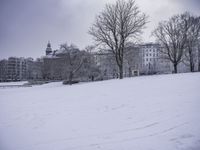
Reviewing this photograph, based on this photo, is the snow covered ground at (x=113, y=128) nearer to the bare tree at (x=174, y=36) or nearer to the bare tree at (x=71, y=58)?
the bare tree at (x=174, y=36)

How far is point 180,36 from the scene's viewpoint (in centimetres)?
4156

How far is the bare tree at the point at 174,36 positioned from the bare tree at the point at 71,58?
19270 millimetres

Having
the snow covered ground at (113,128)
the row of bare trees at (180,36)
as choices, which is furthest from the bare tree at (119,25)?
the snow covered ground at (113,128)

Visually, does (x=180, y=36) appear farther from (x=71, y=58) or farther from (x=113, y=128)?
(x=113, y=128)

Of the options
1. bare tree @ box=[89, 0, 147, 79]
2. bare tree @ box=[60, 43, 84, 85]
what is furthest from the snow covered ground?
bare tree @ box=[60, 43, 84, 85]

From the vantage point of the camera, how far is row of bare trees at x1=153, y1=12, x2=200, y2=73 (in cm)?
3940

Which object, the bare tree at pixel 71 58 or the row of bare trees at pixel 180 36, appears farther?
the bare tree at pixel 71 58

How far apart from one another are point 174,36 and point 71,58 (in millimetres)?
24968

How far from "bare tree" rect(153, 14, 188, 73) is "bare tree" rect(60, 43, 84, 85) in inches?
759

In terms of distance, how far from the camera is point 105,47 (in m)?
37.1

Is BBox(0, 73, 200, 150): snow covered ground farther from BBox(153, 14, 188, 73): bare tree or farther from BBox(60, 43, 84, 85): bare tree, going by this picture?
BBox(60, 43, 84, 85): bare tree

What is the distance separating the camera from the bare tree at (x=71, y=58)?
49.9 m

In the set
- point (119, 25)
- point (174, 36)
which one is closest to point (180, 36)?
point (174, 36)

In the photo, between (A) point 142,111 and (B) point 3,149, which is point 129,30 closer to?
(A) point 142,111
